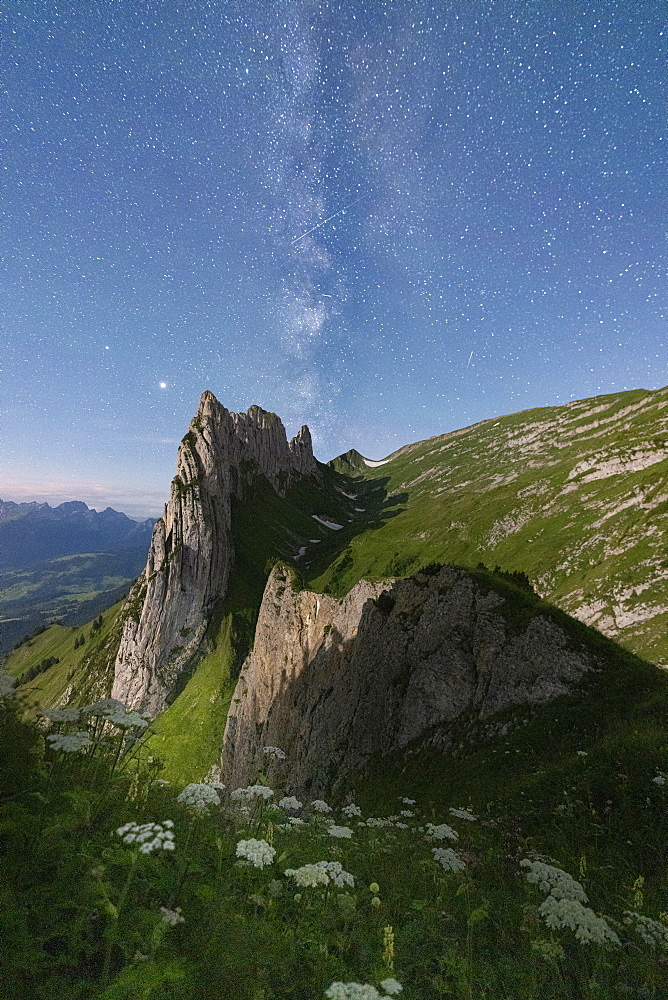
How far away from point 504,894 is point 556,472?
152799mm

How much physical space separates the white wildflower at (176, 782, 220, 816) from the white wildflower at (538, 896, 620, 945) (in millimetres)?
6489

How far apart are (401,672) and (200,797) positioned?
87.9 feet

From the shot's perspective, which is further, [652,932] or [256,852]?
[652,932]

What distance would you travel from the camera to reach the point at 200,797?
836 centimetres

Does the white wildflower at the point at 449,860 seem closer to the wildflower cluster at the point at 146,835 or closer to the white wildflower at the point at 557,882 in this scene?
the white wildflower at the point at 557,882

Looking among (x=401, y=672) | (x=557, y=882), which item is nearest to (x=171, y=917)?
(x=557, y=882)

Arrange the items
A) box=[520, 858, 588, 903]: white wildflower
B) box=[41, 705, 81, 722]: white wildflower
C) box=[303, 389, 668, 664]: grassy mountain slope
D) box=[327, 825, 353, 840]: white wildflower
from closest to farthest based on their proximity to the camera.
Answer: box=[520, 858, 588, 903]: white wildflower → box=[327, 825, 353, 840]: white wildflower → box=[41, 705, 81, 722]: white wildflower → box=[303, 389, 668, 664]: grassy mountain slope

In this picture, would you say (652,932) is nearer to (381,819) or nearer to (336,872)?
(336,872)

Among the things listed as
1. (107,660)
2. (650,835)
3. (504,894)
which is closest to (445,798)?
(650,835)

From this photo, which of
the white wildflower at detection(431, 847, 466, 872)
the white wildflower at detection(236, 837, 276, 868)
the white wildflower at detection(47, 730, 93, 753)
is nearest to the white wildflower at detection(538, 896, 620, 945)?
the white wildflower at detection(431, 847, 466, 872)

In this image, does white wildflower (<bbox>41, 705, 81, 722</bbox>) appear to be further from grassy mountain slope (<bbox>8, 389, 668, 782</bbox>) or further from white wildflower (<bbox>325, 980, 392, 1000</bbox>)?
grassy mountain slope (<bbox>8, 389, 668, 782</bbox>)

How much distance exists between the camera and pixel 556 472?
139875 mm

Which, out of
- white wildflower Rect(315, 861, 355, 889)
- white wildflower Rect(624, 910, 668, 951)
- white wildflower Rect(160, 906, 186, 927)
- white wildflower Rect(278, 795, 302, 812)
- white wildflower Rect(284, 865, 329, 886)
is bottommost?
white wildflower Rect(278, 795, 302, 812)

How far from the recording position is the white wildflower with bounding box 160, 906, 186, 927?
5.51 m
